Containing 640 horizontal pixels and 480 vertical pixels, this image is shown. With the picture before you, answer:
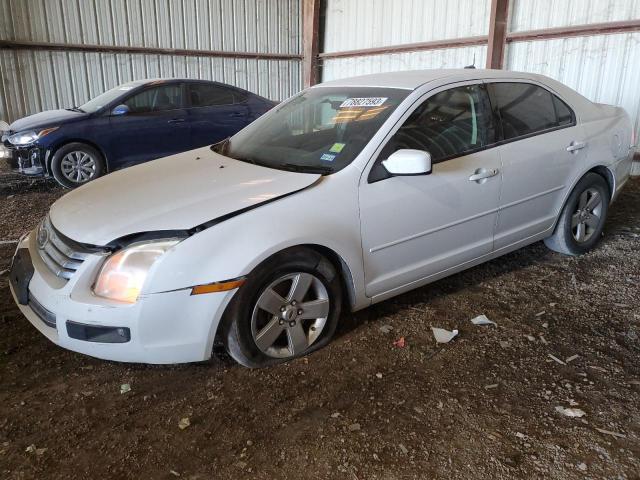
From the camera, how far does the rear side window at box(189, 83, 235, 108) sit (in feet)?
26.3

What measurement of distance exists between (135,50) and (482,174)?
32.5 ft

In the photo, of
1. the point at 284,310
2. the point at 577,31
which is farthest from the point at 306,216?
the point at 577,31

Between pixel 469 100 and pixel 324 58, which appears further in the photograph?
pixel 324 58

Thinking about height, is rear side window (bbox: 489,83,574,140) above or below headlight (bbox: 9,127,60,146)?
above

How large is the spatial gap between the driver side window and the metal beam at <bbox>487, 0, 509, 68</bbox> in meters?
5.77

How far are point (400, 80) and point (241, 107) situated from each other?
534 centimetres

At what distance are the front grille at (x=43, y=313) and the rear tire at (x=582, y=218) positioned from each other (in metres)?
3.62

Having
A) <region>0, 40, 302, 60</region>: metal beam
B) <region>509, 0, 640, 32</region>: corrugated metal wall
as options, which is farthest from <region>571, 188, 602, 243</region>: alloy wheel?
<region>0, 40, 302, 60</region>: metal beam

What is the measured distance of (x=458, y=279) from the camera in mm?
4027

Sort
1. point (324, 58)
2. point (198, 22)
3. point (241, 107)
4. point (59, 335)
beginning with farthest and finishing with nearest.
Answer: point (324, 58)
point (198, 22)
point (241, 107)
point (59, 335)

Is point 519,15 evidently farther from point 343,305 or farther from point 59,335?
point 59,335


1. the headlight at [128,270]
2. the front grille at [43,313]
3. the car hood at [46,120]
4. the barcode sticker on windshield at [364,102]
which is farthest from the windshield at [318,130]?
the car hood at [46,120]

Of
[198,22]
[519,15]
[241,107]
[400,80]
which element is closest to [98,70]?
[198,22]

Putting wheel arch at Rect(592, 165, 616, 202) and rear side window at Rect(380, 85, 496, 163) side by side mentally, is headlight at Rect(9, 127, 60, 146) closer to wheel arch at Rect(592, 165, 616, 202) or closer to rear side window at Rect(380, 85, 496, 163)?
rear side window at Rect(380, 85, 496, 163)
